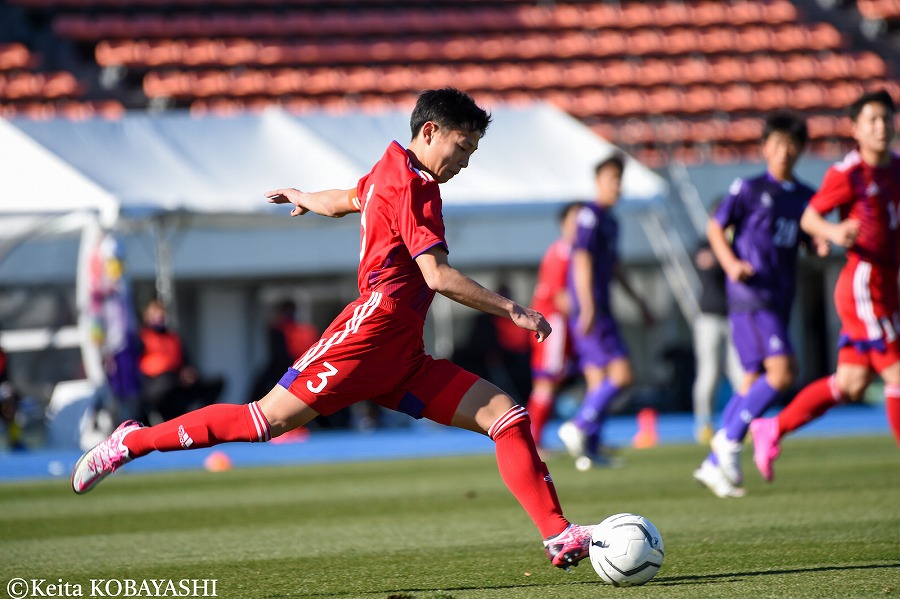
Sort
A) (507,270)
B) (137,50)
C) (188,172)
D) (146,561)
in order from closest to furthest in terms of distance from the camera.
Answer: (146,561) → (188,172) → (507,270) → (137,50)

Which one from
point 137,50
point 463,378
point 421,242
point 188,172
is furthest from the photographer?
point 137,50

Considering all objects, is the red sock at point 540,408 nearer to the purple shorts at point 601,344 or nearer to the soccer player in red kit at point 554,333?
the soccer player in red kit at point 554,333

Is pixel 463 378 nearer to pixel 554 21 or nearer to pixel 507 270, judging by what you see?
pixel 507 270

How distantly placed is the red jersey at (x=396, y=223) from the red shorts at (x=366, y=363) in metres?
0.06

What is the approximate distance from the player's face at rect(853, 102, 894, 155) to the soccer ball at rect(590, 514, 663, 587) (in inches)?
121

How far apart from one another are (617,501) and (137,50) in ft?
47.9

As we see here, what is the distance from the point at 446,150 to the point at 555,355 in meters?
6.06

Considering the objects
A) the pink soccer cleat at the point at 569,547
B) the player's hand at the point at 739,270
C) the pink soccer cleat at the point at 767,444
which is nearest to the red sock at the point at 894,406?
the pink soccer cleat at the point at 767,444

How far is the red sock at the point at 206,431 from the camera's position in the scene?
443cm

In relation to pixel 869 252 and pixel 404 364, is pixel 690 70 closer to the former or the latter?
pixel 869 252

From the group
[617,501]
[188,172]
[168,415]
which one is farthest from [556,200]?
[617,501]

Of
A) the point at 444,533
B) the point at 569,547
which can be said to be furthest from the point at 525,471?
the point at 444,533

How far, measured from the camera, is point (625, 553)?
411 cm

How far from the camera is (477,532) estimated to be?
19.5ft
